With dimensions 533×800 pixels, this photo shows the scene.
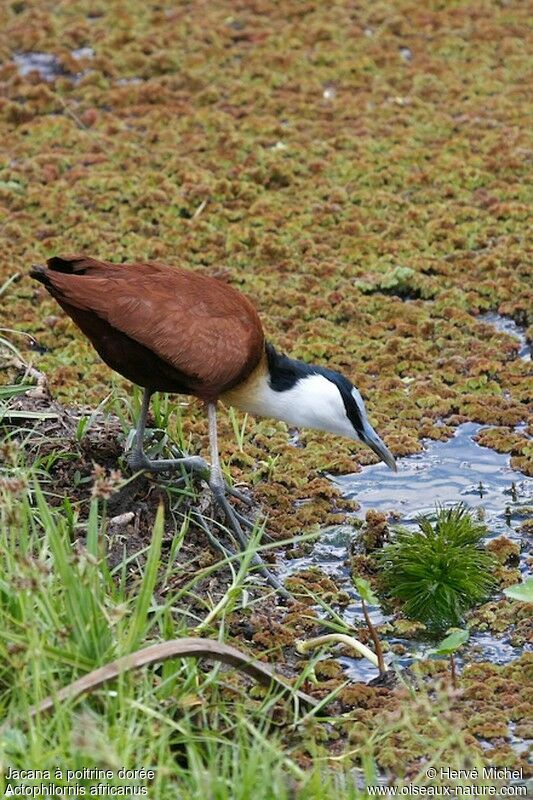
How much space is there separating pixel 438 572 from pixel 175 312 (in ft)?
4.88

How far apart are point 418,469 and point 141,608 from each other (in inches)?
97.1

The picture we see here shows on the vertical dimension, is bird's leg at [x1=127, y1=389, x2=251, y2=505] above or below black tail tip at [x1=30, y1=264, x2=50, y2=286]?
below

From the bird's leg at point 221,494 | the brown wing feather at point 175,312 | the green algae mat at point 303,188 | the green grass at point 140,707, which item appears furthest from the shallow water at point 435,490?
the green grass at point 140,707

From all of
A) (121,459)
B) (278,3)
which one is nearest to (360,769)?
(121,459)

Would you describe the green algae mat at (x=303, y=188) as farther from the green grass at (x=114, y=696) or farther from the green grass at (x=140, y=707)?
the green grass at (x=114, y=696)

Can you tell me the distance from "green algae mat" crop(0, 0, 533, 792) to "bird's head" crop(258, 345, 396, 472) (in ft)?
1.26

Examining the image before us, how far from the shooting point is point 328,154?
886 centimetres

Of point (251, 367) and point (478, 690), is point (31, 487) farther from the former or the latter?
point (478, 690)

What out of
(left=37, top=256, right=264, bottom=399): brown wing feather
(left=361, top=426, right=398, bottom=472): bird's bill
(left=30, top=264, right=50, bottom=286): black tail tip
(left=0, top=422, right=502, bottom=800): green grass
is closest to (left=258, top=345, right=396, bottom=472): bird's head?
(left=361, top=426, right=398, bottom=472): bird's bill

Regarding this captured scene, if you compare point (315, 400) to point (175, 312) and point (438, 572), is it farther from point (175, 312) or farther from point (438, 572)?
point (438, 572)

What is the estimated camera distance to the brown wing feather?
17.4ft

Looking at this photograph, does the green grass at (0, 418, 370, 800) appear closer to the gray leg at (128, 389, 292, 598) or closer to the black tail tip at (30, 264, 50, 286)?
the gray leg at (128, 389, 292, 598)

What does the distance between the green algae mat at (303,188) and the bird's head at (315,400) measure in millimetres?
384

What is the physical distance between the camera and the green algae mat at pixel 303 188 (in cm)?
676
